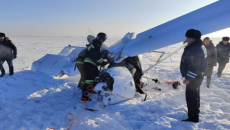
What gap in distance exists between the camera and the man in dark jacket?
4.66 metres

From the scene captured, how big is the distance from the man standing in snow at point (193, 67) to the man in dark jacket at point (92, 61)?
2.24 meters

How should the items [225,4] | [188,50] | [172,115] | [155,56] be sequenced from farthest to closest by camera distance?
[155,56], [172,115], [225,4], [188,50]

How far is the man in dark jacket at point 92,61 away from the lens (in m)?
4.66

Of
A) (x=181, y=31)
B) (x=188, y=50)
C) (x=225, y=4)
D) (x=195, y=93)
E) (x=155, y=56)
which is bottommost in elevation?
(x=195, y=93)

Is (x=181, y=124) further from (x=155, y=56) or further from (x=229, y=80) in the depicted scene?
(x=229, y=80)

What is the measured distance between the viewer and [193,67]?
127 inches

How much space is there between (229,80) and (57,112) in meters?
6.72

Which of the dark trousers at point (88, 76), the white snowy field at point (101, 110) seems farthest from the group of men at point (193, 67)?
the dark trousers at point (88, 76)

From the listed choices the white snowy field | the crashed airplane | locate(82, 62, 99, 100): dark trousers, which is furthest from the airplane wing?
the white snowy field

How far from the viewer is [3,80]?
604 centimetres

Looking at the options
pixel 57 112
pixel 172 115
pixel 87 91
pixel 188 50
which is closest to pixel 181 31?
pixel 188 50

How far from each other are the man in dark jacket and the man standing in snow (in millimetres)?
2243

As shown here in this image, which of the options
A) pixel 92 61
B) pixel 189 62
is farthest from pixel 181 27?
pixel 92 61

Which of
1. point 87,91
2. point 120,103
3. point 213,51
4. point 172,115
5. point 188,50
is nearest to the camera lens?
point 188,50
